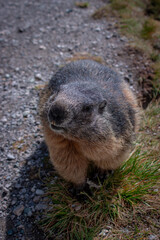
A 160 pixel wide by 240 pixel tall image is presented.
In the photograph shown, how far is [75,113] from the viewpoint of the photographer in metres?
3.29

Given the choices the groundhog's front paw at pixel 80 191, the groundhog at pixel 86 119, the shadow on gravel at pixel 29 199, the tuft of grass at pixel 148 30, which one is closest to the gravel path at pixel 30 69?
the shadow on gravel at pixel 29 199

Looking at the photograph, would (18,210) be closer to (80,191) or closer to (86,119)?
(80,191)

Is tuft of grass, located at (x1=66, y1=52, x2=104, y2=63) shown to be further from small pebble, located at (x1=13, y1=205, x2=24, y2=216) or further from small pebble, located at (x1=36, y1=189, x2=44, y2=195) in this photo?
small pebble, located at (x1=13, y1=205, x2=24, y2=216)

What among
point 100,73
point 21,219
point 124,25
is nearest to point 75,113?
point 100,73

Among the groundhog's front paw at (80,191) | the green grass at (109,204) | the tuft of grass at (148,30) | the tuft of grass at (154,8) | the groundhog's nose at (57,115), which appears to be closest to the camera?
the groundhog's nose at (57,115)

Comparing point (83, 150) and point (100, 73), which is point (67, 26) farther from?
point (83, 150)

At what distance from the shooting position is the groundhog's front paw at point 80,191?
4.98 m

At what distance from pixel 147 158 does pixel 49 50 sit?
5434 millimetres

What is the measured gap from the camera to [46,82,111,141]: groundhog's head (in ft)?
10.4

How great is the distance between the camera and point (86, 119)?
11.3 ft

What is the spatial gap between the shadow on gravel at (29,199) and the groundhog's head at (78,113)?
227cm

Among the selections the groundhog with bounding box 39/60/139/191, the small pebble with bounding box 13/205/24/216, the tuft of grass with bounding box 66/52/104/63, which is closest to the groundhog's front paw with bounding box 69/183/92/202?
the groundhog with bounding box 39/60/139/191

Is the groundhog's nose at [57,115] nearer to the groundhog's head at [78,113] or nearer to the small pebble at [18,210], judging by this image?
the groundhog's head at [78,113]

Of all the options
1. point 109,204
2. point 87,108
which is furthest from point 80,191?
point 87,108
